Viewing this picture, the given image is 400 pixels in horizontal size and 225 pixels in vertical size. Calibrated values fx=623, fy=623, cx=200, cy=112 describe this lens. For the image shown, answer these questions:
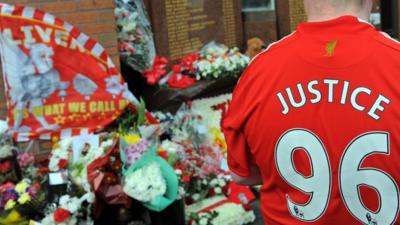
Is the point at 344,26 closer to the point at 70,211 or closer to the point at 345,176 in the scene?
the point at 345,176

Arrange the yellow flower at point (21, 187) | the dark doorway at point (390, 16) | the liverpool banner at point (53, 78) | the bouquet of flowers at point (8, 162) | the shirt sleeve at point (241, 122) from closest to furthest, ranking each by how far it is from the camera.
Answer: the shirt sleeve at point (241, 122)
the yellow flower at point (21, 187)
the bouquet of flowers at point (8, 162)
the liverpool banner at point (53, 78)
the dark doorway at point (390, 16)

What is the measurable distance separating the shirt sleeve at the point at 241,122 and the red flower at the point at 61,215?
6.92ft

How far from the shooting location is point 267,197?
204 centimetres

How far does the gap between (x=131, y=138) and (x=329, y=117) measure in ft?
9.17

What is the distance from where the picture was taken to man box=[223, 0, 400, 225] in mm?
1729

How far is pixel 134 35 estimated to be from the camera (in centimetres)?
520

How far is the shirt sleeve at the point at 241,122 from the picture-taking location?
1921 millimetres

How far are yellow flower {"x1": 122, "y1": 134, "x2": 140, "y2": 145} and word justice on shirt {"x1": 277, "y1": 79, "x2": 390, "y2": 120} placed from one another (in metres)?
2.58

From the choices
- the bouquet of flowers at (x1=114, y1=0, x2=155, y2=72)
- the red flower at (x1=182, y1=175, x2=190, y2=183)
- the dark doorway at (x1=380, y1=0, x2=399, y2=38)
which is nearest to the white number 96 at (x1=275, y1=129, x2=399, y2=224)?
the red flower at (x1=182, y1=175, x2=190, y2=183)

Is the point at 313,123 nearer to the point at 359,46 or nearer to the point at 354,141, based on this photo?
the point at 354,141

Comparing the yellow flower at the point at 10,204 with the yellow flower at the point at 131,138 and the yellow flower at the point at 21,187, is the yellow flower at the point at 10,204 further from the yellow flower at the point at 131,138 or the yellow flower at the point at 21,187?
the yellow flower at the point at 131,138

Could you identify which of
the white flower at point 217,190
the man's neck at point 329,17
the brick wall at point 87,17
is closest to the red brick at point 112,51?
the brick wall at point 87,17

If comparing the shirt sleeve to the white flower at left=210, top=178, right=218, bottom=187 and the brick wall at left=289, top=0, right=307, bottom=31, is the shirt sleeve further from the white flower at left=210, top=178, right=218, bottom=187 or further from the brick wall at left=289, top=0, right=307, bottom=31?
the brick wall at left=289, top=0, right=307, bottom=31

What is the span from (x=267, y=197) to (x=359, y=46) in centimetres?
59
